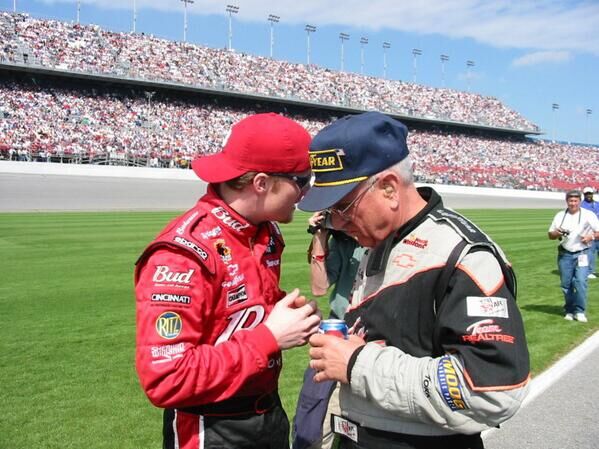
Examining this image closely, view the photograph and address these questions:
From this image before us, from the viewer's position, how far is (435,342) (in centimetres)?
184

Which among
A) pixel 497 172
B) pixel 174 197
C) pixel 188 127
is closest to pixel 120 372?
pixel 174 197

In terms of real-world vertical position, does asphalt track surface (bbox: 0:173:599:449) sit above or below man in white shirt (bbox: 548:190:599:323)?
below

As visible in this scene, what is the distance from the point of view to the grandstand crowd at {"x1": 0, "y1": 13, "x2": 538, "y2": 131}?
47.1 meters

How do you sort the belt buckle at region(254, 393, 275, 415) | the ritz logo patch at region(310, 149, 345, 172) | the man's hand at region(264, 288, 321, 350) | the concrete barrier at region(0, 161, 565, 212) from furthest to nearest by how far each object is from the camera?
the concrete barrier at region(0, 161, 565, 212) < the belt buckle at region(254, 393, 275, 415) < the man's hand at region(264, 288, 321, 350) < the ritz logo patch at region(310, 149, 345, 172)

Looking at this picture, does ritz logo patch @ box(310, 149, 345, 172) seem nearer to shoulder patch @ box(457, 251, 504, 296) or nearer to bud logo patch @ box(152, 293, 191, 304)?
shoulder patch @ box(457, 251, 504, 296)

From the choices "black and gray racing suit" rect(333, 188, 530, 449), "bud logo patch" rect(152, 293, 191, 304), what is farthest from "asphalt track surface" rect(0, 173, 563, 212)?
"black and gray racing suit" rect(333, 188, 530, 449)

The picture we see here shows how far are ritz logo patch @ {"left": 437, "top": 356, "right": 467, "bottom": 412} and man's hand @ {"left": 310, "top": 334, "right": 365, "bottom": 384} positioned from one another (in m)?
0.29

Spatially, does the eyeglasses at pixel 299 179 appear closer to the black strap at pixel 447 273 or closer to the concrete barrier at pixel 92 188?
the black strap at pixel 447 273

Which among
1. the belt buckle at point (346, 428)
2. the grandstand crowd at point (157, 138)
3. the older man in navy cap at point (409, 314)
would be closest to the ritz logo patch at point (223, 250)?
the older man in navy cap at point (409, 314)

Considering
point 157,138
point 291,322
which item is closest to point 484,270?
point 291,322

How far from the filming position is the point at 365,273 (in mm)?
2133

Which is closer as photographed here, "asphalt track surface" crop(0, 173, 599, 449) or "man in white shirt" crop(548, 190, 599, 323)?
"asphalt track surface" crop(0, 173, 599, 449)

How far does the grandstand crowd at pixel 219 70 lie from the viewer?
154 feet

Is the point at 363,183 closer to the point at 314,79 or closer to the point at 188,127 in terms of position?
the point at 188,127
